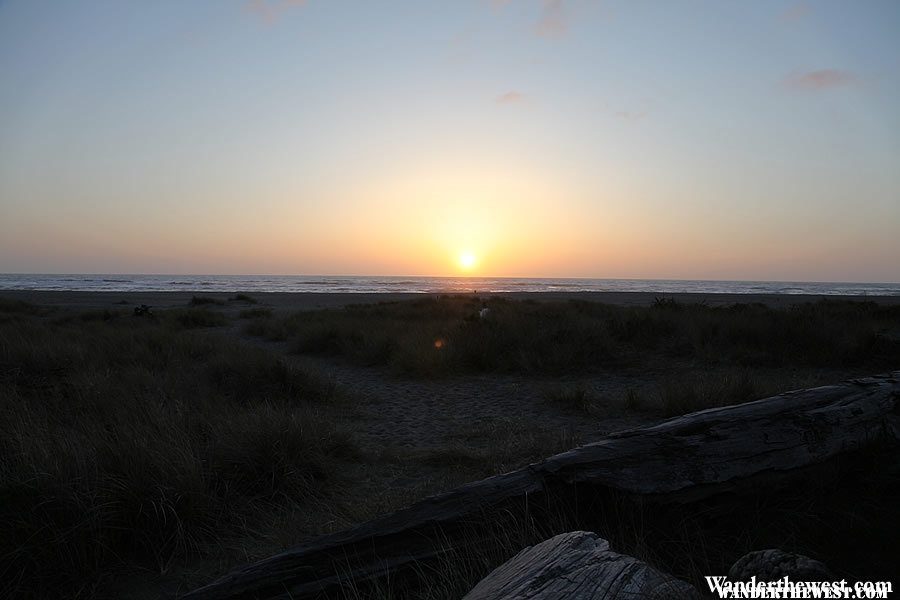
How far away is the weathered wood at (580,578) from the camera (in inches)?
64.3

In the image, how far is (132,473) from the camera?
11.1ft

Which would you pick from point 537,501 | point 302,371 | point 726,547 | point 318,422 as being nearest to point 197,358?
point 302,371

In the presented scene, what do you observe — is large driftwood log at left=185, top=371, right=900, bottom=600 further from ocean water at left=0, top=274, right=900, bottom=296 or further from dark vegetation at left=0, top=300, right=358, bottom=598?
ocean water at left=0, top=274, right=900, bottom=296

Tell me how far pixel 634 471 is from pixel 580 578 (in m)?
1.14

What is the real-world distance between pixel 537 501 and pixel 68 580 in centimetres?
268

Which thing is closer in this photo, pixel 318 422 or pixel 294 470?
pixel 294 470

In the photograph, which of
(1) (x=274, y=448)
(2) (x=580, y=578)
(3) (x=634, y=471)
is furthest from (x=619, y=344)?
(2) (x=580, y=578)

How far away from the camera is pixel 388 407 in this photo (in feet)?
24.4

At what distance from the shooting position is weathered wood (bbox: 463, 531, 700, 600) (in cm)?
163

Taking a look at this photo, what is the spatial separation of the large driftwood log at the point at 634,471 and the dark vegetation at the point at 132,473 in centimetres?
121

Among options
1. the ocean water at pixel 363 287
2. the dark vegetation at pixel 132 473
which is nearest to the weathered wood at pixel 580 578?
the dark vegetation at pixel 132 473

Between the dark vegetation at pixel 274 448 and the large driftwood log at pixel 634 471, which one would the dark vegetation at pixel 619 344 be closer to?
the dark vegetation at pixel 274 448

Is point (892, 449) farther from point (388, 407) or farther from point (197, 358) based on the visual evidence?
point (197, 358)

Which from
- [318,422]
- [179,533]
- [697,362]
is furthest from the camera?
[697,362]
